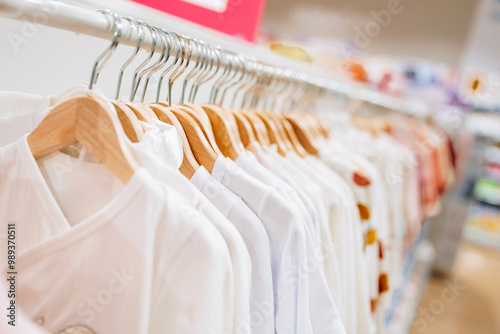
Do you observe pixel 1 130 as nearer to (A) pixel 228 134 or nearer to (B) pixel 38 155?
(B) pixel 38 155

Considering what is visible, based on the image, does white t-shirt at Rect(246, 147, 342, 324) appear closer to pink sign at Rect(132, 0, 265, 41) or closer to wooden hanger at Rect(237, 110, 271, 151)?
wooden hanger at Rect(237, 110, 271, 151)

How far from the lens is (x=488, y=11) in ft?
16.5

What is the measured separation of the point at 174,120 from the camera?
832mm

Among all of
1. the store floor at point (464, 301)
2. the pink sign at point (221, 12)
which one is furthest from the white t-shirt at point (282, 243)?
the store floor at point (464, 301)

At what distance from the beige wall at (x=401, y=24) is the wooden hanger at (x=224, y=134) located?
→ 5.15m

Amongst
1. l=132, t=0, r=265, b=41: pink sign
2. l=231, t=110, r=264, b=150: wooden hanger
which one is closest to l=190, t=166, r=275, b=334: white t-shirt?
l=231, t=110, r=264, b=150: wooden hanger

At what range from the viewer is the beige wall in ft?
17.3

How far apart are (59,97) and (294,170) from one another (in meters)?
0.55

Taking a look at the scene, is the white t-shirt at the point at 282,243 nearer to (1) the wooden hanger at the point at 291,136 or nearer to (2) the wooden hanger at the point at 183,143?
(2) the wooden hanger at the point at 183,143

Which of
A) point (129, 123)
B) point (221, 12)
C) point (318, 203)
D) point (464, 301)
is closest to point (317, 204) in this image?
point (318, 203)

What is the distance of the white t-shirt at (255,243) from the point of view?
2.55 ft

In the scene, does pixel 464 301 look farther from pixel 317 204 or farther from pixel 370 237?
pixel 317 204

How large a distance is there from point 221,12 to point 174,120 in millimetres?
1119

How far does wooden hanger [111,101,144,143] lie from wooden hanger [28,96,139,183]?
52 mm
